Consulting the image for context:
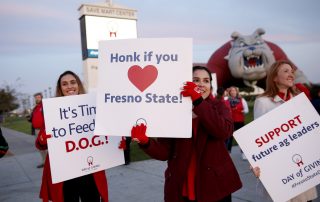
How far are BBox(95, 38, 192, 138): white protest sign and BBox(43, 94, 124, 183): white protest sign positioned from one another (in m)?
0.72

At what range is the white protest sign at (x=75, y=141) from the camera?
2967mm

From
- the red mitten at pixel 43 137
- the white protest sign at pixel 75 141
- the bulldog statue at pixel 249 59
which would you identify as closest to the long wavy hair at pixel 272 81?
the white protest sign at pixel 75 141

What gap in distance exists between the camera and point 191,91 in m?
2.27

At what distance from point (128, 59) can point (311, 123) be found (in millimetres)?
1684

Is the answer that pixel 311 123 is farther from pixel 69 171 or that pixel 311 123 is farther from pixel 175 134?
pixel 69 171

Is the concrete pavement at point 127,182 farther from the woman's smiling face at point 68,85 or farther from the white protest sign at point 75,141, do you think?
the woman's smiling face at point 68,85

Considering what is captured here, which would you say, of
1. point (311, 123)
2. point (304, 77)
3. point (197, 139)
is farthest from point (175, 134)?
point (304, 77)

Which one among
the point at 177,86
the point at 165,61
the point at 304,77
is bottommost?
the point at 304,77

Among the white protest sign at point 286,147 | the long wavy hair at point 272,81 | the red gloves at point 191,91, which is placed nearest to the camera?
the red gloves at point 191,91

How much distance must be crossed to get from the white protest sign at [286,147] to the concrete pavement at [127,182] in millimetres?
1931

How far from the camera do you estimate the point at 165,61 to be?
236 centimetres

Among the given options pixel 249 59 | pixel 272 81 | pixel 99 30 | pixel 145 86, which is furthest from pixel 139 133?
pixel 249 59

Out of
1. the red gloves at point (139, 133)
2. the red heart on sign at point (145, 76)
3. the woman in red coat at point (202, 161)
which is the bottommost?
the woman in red coat at point (202, 161)

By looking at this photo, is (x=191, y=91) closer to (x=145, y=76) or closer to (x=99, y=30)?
(x=145, y=76)
